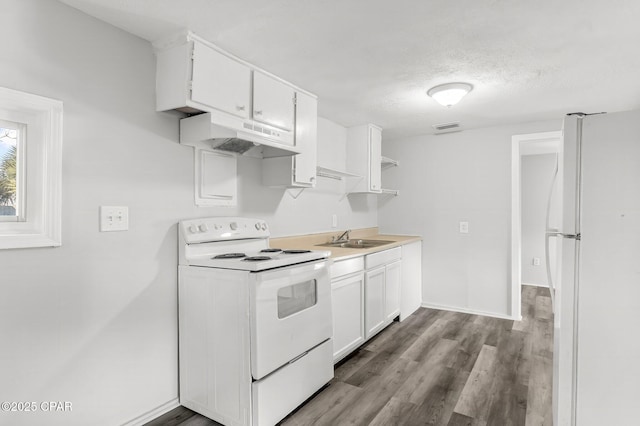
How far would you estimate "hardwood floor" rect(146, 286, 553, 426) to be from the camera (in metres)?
1.99

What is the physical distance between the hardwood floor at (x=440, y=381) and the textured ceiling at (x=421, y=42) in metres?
2.15

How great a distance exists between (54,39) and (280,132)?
1.29 metres

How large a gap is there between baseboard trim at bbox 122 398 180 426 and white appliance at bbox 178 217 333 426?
0.05m

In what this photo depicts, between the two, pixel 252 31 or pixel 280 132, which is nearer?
pixel 252 31

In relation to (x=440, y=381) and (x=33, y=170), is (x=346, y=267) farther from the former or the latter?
(x=33, y=170)

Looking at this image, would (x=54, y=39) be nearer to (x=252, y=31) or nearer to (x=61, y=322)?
(x=252, y=31)

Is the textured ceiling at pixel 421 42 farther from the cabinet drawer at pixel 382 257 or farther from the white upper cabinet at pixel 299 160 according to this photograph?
the cabinet drawer at pixel 382 257

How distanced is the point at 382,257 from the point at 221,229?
63.0 inches

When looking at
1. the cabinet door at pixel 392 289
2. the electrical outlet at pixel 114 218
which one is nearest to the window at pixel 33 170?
the electrical outlet at pixel 114 218

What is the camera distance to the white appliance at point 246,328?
1.80m

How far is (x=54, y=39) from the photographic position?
1.59 metres

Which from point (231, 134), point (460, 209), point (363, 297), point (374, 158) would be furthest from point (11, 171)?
point (460, 209)

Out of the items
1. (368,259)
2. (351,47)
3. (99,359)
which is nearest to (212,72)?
(351,47)

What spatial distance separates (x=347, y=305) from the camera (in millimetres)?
2732
